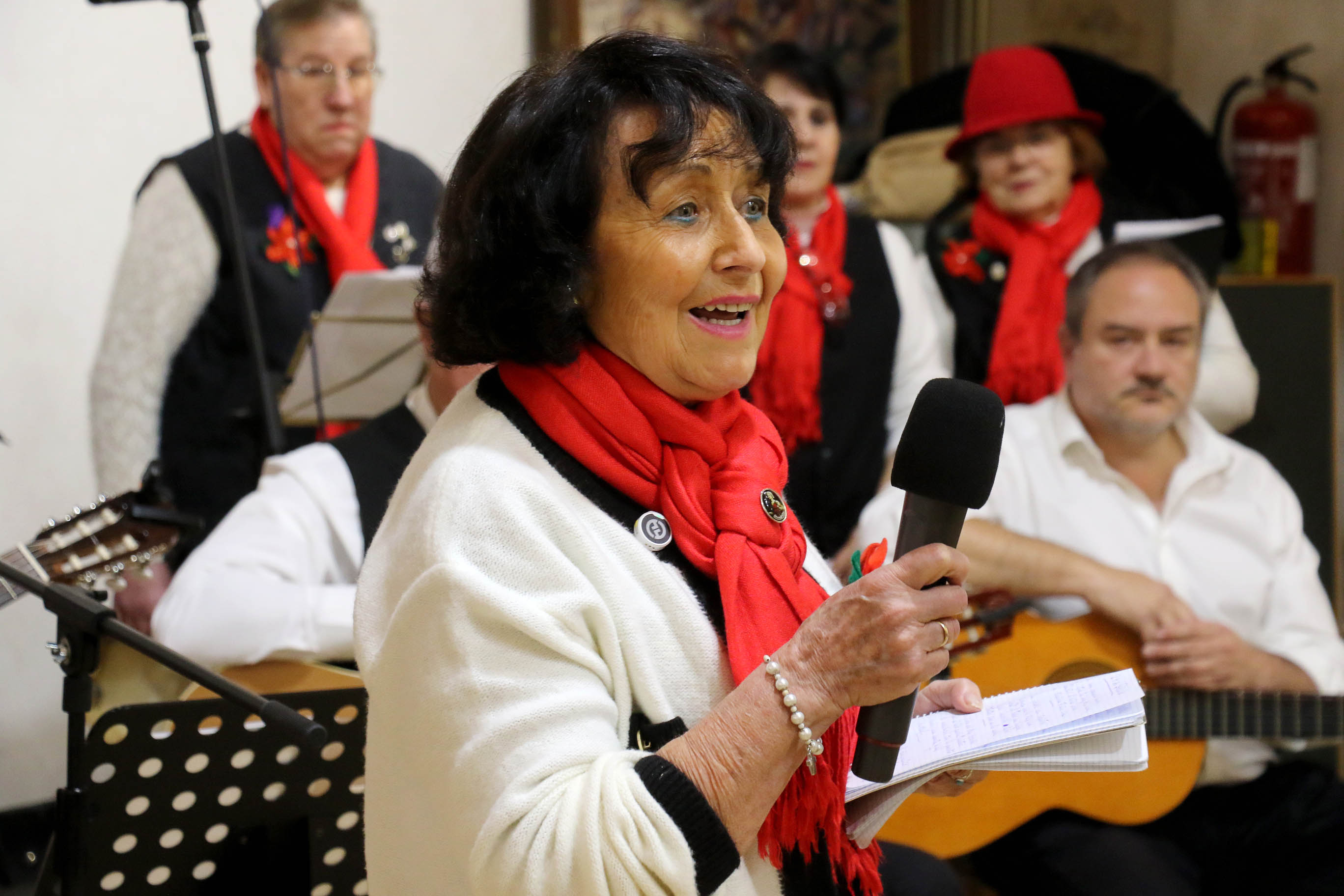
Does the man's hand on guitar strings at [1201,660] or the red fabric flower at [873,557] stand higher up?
the red fabric flower at [873,557]

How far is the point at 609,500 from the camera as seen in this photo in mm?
1191

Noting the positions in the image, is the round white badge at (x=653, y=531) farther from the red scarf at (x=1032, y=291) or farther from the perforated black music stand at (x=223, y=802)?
the red scarf at (x=1032, y=291)

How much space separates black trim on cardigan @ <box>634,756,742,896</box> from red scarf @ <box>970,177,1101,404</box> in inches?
75.8

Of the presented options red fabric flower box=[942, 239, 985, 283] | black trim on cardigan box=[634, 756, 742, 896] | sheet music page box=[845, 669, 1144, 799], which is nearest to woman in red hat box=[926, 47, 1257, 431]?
red fabric flower box=[942, 239, 985, 283]

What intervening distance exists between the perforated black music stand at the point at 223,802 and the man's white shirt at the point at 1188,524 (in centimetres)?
115

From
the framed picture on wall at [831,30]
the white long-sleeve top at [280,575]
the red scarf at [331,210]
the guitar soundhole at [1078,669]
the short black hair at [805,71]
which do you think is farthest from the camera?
the framed picture on wall at [831,30]

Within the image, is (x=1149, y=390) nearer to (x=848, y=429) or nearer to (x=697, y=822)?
(x=848, y=429)

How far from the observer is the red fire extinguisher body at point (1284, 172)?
3.56 m

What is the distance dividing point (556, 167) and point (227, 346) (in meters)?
1.79

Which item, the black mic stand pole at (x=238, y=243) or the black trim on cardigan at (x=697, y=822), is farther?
the black mic stand pole at (x=238, y=243)

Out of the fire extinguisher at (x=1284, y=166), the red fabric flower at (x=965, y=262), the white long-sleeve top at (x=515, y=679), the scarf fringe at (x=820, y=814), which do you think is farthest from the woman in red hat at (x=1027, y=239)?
the white long-sleeve top at (x=515, y=679)

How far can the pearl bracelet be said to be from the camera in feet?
3.47

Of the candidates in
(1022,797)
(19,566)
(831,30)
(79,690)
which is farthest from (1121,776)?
(831,30)

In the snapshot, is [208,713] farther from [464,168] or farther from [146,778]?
[464,168]
